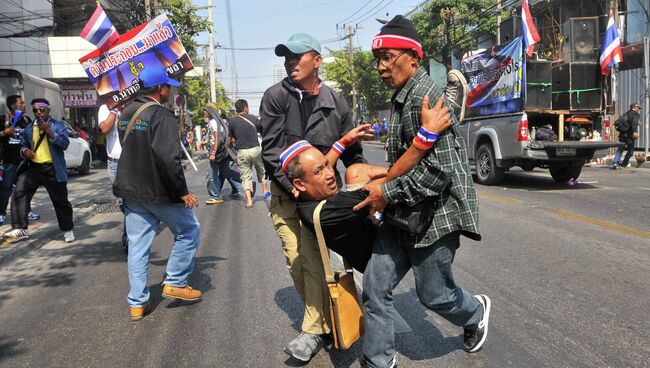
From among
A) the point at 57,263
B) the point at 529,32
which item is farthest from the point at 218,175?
the point at 529,32

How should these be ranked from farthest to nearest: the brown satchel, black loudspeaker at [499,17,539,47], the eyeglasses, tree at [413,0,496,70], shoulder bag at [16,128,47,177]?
tree at [413,0,496,70]
black loudspeaker at [499,17,539,47]
shoulder bag at [16,128,47,177]
the brown satchel
the eyeglasses

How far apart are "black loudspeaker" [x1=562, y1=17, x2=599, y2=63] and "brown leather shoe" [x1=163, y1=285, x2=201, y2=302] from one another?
10.6 meters

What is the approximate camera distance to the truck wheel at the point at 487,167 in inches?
426

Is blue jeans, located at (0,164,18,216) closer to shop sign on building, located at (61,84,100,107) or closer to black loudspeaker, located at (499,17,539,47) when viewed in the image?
black loudspeaker, located at (499,17,539,47)

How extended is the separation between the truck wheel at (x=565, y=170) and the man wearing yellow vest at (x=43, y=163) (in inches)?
367

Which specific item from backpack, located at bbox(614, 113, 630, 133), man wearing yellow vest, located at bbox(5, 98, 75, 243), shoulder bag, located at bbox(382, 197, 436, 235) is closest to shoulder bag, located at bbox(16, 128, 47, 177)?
man wearing yellow vest, located at bbox(5, 98, 75, 243)

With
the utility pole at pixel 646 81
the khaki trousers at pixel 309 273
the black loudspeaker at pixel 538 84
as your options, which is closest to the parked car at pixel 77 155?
the black loudspeaker at pixel 538 84

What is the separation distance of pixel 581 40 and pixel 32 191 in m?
11.7

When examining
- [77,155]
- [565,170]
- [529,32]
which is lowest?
[565,170]

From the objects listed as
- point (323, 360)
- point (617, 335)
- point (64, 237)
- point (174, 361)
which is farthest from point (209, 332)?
point (64, 237)

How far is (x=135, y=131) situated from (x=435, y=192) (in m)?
2.45

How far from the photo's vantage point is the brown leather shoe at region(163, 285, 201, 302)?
3936mm

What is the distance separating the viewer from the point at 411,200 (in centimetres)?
232

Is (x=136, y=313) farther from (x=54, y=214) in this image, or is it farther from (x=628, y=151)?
(x=628, y=151)
